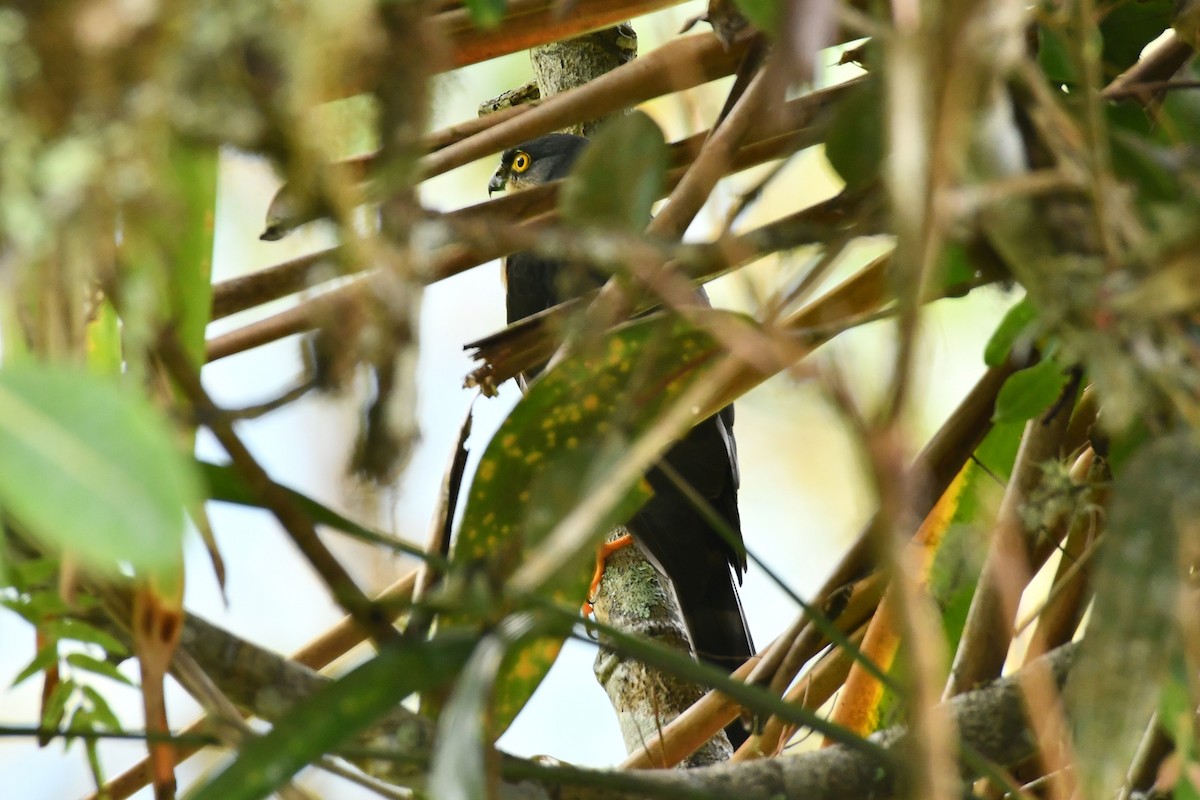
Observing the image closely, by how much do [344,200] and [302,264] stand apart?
1.35 feet

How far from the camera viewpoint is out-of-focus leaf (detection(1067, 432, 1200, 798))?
53 cm

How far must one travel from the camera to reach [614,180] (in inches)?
24.4

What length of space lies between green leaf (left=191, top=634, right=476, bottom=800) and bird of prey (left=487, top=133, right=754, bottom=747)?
1756 mm

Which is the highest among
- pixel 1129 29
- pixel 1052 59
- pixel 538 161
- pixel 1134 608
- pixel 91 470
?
pixel 538 161

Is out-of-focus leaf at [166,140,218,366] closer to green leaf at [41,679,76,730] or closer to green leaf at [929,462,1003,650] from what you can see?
green leaf at [41,679,76,730]

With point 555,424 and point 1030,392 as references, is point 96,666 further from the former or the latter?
point 1030,392

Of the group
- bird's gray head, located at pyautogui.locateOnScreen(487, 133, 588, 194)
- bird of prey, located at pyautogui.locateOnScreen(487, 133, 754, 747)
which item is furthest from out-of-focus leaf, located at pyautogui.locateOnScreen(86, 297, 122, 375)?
bird's gray head, located at pyautogui.locateOnScreen(487, 133, 588, 194)

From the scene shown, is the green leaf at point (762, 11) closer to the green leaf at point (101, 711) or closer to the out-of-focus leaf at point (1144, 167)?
the out-of-focus leaf at point (1144, 167)

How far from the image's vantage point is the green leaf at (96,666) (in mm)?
734

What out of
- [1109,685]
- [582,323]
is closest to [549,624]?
[582,323]

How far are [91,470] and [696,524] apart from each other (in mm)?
2358

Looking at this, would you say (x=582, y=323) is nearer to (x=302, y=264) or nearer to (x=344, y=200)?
(x=344, y=200)

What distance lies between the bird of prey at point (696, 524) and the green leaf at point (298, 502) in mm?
1722

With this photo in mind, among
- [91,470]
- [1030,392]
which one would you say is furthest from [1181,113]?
[91,470]
